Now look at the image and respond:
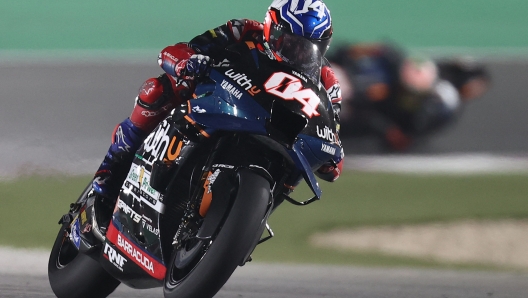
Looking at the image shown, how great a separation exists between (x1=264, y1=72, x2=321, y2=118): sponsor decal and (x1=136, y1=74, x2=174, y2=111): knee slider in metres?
0.70

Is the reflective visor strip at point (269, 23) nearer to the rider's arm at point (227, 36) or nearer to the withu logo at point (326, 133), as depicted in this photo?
the rider's arm at point (227, 36)

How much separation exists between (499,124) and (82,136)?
393 cm

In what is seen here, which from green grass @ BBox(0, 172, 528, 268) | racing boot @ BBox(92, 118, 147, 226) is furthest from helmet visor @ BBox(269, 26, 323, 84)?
green grass @ BBox(0, 172, 528, 268)

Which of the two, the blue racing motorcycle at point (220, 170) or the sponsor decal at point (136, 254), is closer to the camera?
the blue racing motorcycle at point (220, 170)

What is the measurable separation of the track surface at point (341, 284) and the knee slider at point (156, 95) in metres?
1.22

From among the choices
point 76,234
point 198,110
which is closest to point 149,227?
point 198,110

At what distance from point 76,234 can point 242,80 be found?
131 centimetres

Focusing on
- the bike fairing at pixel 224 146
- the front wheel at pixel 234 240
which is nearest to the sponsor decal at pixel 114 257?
the bike fairing at pixel 224 146

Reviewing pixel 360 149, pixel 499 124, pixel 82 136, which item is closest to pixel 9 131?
pixel 82 136

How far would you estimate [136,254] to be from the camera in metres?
3.61

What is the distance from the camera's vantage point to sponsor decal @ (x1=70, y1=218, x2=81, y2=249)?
4096 millimetres

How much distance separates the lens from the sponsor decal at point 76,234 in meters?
4.10

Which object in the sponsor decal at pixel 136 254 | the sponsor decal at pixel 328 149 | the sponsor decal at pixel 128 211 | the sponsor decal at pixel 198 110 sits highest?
the sponsor decal at pixel 198 110

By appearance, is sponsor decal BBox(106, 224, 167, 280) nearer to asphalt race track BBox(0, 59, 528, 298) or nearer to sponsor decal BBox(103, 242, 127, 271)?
sponsor decal BBox(103, 242, 127, 271)
